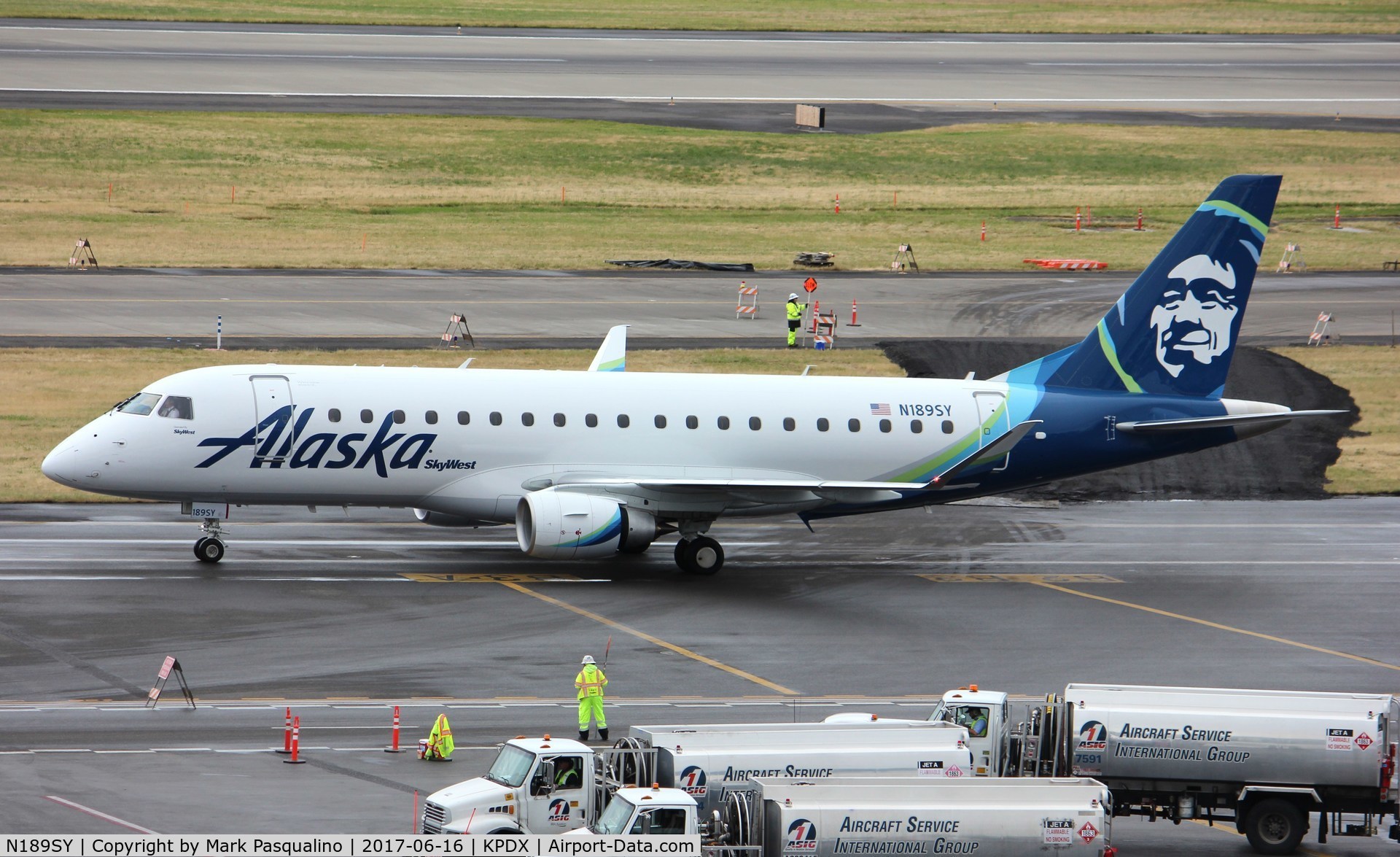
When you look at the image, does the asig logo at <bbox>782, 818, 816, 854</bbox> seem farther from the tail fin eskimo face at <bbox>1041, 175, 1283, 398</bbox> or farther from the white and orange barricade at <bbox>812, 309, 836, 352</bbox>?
the white and orange barricade at <bbox>812, 309, 836, 352</bbox>

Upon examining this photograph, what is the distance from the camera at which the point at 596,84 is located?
127500 millimetres

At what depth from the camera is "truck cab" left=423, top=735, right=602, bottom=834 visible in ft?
71.5

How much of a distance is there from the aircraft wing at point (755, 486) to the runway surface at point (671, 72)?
7832 centimetres

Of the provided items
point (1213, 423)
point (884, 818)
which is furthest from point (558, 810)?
point (1213, 423)

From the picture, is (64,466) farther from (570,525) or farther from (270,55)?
(270,55)

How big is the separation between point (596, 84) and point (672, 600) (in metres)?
93.7

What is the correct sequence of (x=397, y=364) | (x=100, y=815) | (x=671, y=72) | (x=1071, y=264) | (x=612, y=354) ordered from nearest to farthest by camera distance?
(x=100, y=815)
(x=612, y=354)
(x=397, y=364)
(x=1071, y=264)
(x=671, y=72)

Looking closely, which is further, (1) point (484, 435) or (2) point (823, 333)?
(2) point (823, 333)

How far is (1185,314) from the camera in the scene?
146ft

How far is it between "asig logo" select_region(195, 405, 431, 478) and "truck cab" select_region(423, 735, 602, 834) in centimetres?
1764

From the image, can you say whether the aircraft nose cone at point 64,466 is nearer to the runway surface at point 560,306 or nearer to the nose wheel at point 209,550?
the nose wheel at point 209,550

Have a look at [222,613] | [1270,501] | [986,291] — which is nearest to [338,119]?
[986,291]

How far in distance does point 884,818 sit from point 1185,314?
27036mm

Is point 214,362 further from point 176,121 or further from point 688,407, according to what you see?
point 176,121
